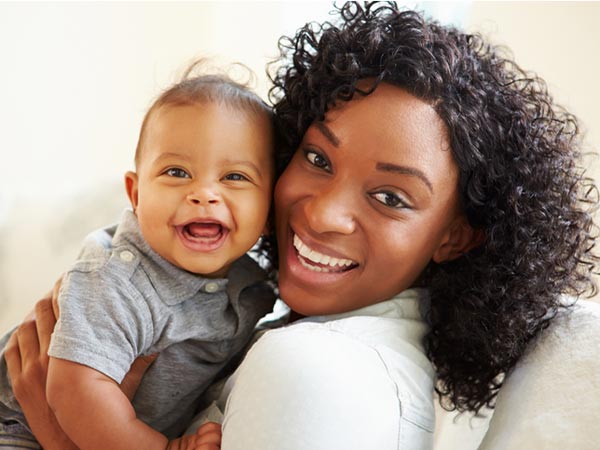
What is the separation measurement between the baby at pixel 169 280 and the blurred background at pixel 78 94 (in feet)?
3.68

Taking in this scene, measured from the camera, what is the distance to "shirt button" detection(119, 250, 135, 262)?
123cm

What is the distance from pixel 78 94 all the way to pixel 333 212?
6.29ft

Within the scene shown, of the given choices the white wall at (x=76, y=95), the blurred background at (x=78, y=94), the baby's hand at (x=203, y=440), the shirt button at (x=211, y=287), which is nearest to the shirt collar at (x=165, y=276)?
the shirt button at (x=211, y=287)

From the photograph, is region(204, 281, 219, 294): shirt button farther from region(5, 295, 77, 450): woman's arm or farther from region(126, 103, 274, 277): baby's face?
region(5, 295, 77, 450): woman's arm

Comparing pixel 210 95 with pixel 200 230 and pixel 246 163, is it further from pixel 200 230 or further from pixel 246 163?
pixel 200 230

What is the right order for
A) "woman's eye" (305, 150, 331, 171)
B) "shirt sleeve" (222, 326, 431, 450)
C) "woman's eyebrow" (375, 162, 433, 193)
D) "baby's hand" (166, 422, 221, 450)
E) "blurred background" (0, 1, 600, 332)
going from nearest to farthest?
"shirt sleeve" (222, 326, 431, 450) < "baby's hand" (166, 422, 221, 450) < "woman's eyebrow" (375, 162, 433, 193) < "woman's eye" (305, 150, 331, 171) < "blurred background" (0, 1, 600, 332)

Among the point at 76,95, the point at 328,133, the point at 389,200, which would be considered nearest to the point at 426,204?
the point at 389,200

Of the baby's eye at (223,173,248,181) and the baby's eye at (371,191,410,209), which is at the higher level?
the baby's eye at (371,191,410,209)

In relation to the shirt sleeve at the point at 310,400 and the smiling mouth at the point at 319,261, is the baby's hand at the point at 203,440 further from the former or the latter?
the smiling mouth at the point at 319,261

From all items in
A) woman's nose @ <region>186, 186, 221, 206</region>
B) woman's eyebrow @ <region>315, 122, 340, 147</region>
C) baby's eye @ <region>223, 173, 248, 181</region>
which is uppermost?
woman's eyebrow @ <region>315, 122, 340, 147</region>

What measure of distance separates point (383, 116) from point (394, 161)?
0.08m

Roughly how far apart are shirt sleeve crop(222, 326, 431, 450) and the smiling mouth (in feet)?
0.86

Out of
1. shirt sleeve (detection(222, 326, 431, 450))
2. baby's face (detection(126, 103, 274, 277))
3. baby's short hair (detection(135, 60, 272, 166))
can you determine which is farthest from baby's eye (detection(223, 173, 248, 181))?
shirt sleeve (detection(222, 326, 431, 450))

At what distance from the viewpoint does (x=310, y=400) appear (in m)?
0.93
